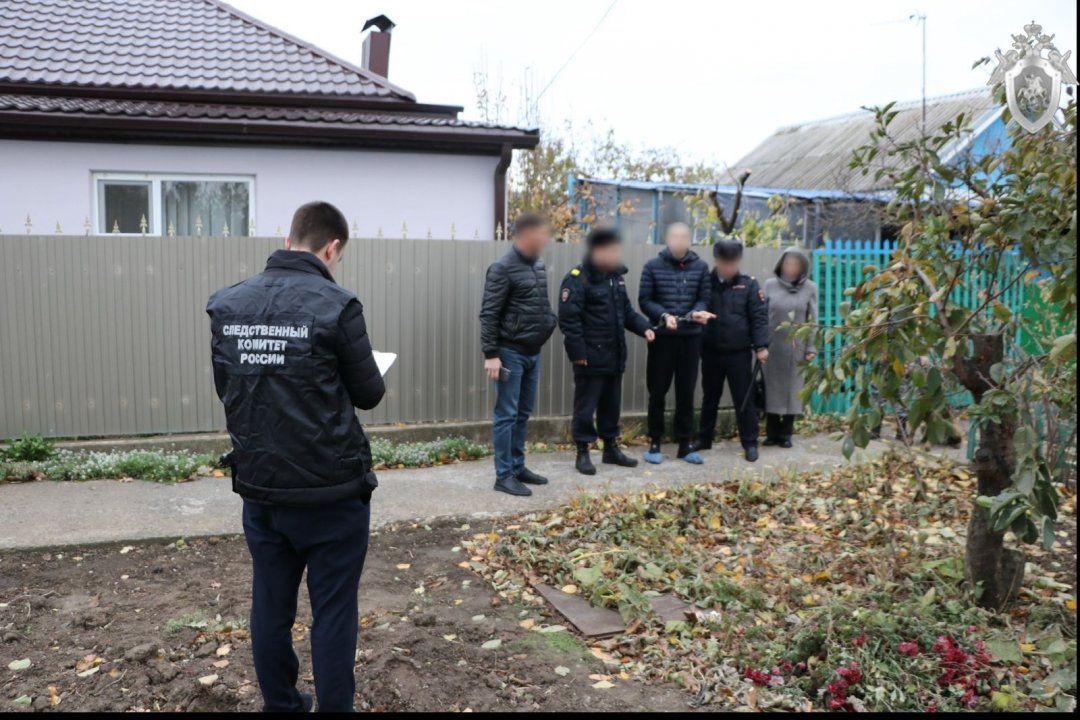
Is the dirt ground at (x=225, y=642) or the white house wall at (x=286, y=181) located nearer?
the dirt ground at (x=225, y=642)

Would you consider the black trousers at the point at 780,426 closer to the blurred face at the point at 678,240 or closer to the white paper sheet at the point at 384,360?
the blurred face at the point at 678,240

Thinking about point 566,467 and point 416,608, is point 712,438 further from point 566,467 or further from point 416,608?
point 416,608

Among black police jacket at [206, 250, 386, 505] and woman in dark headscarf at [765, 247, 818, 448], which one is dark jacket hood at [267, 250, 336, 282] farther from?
woman in dark headscarf at [765, 247, 818, 448]

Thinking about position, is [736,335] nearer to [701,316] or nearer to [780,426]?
[701,316]

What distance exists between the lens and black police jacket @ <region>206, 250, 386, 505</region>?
319 cm

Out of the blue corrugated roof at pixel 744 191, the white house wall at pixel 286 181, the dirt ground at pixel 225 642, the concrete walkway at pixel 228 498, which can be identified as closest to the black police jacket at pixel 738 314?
the concrete walkway at pixel 228 498

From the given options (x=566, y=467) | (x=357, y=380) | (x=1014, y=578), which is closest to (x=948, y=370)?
(x=1014, y=578)

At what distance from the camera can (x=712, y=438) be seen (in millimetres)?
8477

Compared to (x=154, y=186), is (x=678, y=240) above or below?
below

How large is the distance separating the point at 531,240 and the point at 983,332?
3.22m

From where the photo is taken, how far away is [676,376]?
807 cm

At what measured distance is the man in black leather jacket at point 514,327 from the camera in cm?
671

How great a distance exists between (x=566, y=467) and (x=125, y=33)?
8654mm

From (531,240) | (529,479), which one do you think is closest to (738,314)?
(531,240)
